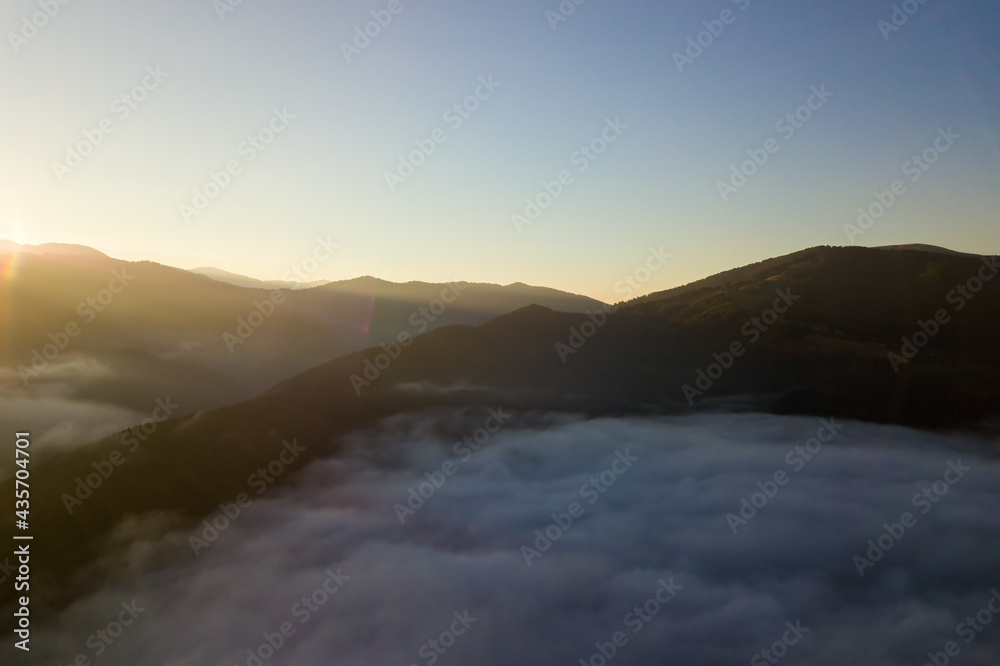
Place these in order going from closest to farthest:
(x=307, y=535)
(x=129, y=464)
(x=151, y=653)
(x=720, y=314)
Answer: (x=151, y=653) < (x=307, y=535) < (x=129, y=464) < (x=720, y=314)

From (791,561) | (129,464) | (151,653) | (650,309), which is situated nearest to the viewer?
(791,561)

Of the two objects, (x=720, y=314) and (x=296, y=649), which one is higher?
(x=720, y=314)

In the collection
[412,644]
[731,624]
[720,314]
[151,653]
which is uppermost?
[720,314]

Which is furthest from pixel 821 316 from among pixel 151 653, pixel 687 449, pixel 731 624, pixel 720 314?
pixel 151 653

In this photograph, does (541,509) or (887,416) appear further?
(887,416)

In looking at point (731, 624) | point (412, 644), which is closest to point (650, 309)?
point (731, 624)

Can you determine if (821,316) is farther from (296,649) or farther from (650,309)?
(296,649)

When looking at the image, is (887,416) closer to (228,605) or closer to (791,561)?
(791,561)
